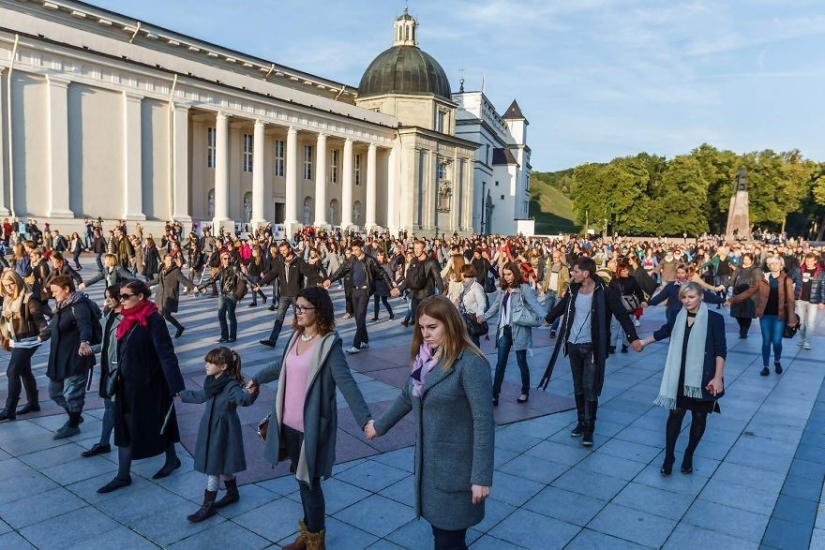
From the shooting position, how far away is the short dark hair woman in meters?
5.85

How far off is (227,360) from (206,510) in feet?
3.71

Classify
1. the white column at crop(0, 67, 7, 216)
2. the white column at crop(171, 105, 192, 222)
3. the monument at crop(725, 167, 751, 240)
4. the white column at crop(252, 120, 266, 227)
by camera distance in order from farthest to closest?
the monument at crop(725, 167, 751, 240)
the white column at crop(252, 120, 266, 227)
the white column at crop(171, 105, 192, 222)
the white column at crop(0, 67, 7, 216)

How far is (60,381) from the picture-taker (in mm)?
6062

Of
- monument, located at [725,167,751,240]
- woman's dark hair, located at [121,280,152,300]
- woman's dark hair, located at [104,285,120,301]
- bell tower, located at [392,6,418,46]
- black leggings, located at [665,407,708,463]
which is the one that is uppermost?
bell tower, located at [392,6,418,46]

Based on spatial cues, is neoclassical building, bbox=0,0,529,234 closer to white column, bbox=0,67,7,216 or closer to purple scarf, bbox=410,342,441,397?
white column, bbox=0,67,7,216

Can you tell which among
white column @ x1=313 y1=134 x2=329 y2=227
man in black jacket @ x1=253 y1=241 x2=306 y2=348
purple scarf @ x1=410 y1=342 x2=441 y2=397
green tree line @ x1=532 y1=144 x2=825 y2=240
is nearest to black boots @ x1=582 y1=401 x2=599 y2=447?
purple scarf @ x1=410 y1=342 x2=441 y2=397

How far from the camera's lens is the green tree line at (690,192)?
72.6m

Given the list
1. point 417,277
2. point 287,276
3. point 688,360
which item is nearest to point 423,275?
point 417,277

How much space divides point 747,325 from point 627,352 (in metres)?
3.51

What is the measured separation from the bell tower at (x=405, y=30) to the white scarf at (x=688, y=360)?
61258 millimetres

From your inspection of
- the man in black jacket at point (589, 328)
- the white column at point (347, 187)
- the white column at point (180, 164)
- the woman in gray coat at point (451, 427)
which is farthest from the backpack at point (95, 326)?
the white column at point (347, 187)

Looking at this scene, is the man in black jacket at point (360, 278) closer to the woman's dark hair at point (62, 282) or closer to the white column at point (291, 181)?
the woman's dark hair at point (62, 282)

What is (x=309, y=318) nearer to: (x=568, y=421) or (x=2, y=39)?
(x=568, y=421)

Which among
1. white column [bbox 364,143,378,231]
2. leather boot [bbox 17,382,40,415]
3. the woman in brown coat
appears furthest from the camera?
white column [bbox 364,143,378,231]
